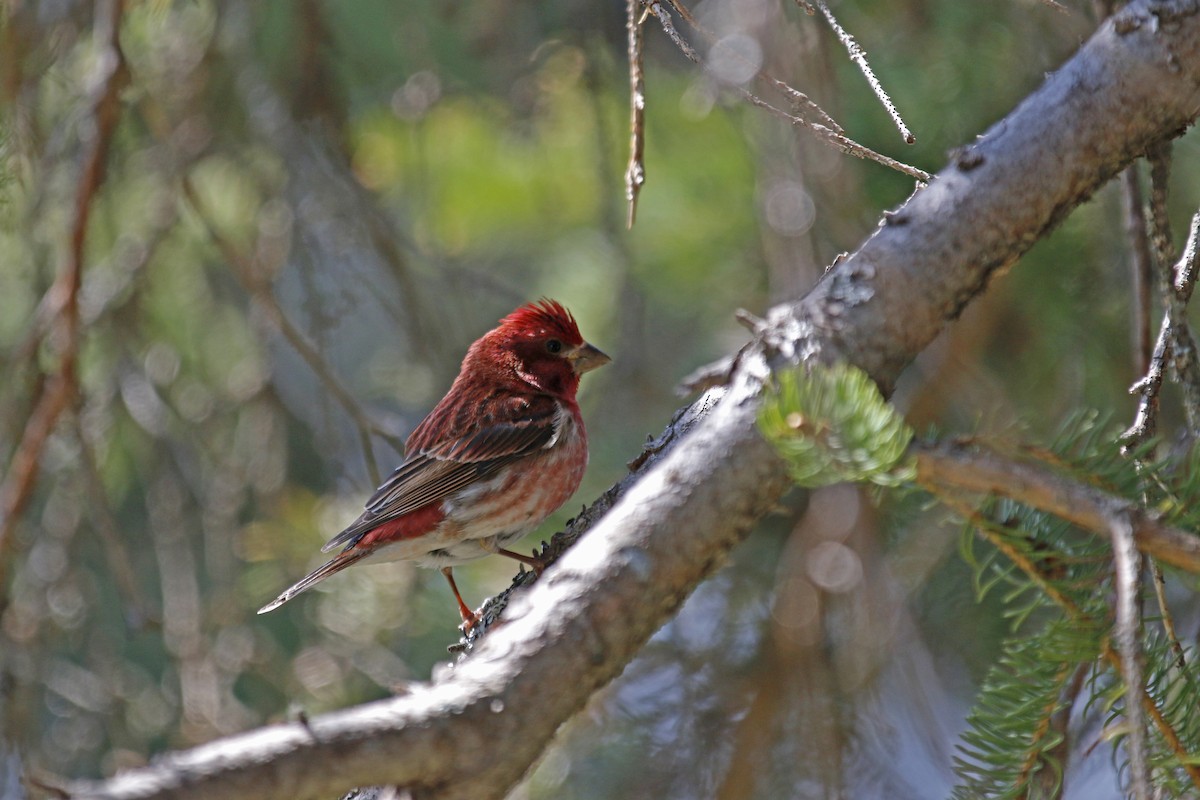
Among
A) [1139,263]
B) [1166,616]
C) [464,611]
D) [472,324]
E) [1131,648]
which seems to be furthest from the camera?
[472,324]

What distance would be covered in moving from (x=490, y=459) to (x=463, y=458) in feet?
0.31

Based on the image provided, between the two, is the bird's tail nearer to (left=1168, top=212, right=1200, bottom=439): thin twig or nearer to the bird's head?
the bird's head

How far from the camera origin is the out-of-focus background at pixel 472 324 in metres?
3.66

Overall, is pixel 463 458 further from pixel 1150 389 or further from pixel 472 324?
pixel 1150 389

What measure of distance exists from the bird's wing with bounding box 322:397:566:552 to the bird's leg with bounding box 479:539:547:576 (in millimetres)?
204

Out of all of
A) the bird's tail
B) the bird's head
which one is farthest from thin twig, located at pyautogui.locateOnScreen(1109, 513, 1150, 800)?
the bird's head

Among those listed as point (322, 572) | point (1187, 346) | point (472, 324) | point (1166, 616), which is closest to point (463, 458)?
point (322, 572)

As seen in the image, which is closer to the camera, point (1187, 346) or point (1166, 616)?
point (1166, 616)

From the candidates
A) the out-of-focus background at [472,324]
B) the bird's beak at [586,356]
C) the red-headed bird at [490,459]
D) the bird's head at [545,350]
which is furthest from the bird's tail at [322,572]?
the bird's beak at [586,356]

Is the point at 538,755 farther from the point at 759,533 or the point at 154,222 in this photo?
the point at 154,222

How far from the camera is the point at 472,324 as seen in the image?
549cm

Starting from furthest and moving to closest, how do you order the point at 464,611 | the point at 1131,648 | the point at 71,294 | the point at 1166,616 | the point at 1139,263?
1. the point at 464,611
2. the point at 71,294
3. the point at 1139,263
4. the point at 1166,616
5. the point at 1131,648

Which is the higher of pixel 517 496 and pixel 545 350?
pixel 545 350

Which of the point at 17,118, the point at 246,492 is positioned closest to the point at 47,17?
the point at 17,118
